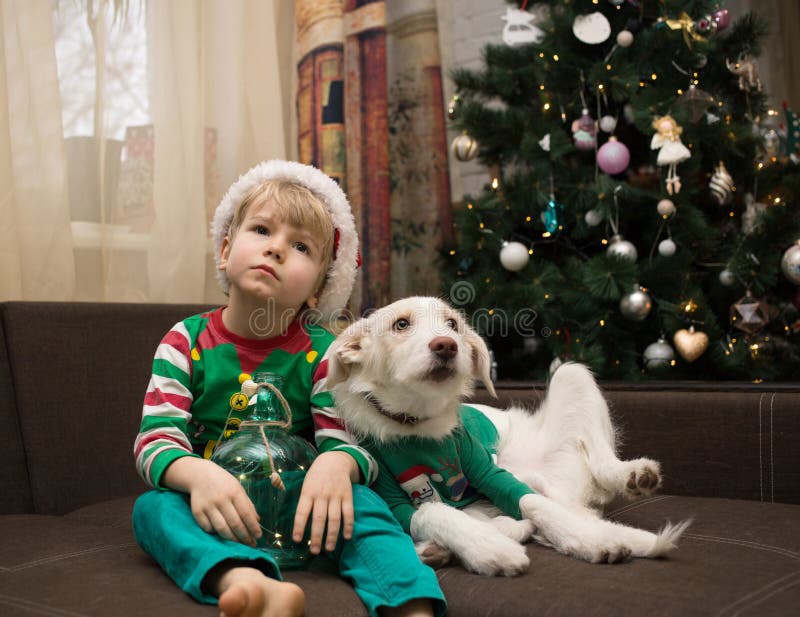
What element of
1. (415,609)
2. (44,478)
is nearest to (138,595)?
(415,609)

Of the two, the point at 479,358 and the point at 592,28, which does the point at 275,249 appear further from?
the point at 592,28

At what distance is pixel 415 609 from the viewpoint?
114 cm

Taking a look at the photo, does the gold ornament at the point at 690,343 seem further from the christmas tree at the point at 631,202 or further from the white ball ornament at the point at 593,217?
the white ball ornament at the point at 593,217

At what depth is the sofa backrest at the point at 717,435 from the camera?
1775 millimetres

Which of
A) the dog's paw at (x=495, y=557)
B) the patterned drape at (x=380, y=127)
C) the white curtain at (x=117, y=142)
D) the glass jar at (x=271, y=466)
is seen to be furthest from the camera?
the patterned drape at (x=380, y=127)

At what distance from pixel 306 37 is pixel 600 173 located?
4.64 ft

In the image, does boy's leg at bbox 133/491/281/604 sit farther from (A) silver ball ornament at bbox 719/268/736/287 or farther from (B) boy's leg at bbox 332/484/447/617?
(A) silver ball ornament at bbox 719/268/736/287

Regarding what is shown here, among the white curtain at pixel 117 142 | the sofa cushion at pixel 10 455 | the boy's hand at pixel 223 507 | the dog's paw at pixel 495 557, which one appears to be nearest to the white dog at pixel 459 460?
the dog's paw at pixel 495 557

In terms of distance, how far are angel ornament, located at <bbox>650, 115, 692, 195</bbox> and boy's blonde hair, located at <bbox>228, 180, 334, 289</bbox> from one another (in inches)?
55.0

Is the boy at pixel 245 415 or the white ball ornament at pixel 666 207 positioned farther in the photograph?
the white ball ornament at pixel 666 207

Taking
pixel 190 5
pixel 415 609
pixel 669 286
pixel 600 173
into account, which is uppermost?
pixel 190 5

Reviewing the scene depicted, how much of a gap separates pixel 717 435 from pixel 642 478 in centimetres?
46

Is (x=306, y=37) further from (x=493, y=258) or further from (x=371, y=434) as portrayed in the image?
(x=371, y=434)

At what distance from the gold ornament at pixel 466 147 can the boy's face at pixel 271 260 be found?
1366 millimetres
